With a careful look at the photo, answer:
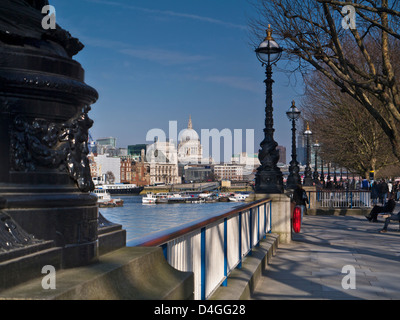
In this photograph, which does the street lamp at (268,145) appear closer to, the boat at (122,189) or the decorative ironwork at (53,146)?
the decorative ironwork at (53,146)

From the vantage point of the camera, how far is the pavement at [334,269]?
8.06 meters

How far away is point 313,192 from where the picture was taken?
98.7ft

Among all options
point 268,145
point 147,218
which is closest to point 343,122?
point 268,145

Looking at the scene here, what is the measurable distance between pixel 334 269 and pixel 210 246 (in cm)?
484

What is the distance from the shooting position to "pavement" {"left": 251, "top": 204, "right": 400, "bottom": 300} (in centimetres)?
806

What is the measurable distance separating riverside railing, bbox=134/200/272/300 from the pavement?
2.54ft

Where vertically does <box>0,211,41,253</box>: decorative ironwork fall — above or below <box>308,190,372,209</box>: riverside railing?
above
